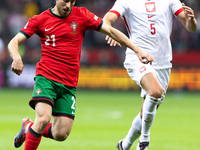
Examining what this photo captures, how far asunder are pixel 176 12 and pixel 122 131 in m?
3.18

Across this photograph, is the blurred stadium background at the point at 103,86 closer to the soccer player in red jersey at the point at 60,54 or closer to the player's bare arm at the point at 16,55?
the soccer player in red jersey at the point at 60,54

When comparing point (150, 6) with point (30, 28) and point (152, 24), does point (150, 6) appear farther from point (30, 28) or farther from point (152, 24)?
point (30, 28)

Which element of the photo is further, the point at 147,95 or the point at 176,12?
the point at 176,12

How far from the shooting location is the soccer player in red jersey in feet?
15.9

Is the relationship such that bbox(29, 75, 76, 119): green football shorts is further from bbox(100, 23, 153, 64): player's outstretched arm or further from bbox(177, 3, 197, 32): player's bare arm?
bbox(177, 3, 197, 32): player's bare arm

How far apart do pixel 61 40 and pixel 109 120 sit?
208 inches

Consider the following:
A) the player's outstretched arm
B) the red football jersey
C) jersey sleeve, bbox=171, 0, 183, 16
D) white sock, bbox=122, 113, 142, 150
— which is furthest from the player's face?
white sock, bbox=122, 113, 142, 150

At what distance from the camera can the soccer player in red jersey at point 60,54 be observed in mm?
4848

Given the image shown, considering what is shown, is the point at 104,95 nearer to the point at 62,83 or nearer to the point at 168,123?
the point at 168,123

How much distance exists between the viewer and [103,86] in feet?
55.3

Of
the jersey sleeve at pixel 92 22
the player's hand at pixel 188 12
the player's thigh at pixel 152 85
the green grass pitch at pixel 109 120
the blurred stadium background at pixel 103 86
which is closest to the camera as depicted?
the jersey sleeve at pixel 92 22

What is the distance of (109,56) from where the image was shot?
1705cm

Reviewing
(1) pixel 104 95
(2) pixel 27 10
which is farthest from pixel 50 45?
(2) pixel 27 10

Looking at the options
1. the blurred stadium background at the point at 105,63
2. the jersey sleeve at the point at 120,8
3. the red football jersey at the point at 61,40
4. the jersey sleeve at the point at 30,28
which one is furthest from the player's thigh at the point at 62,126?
the blurred stadium background at the point at 105,63
